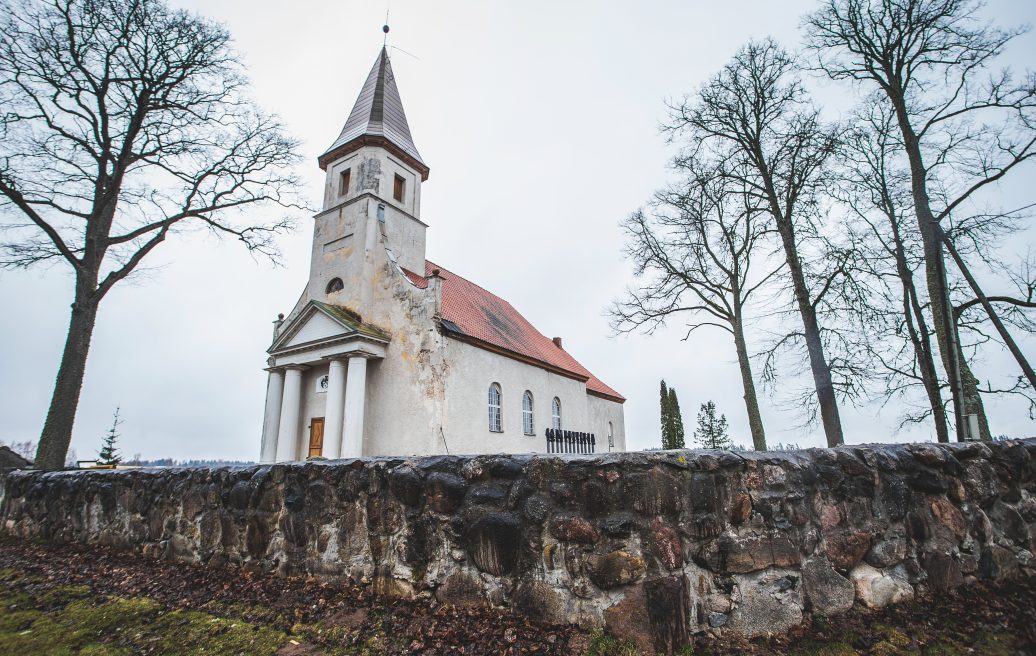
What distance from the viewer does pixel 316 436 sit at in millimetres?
17672

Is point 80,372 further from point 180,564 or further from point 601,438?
point 601,438

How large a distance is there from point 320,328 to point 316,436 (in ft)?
12.6

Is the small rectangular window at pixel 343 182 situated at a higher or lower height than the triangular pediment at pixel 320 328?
higher

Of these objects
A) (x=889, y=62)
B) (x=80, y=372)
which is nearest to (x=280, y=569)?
(x=80, y=372)

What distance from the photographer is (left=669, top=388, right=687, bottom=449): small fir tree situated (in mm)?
33259

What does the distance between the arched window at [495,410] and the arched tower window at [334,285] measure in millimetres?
6897

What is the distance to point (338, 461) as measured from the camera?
486 cm

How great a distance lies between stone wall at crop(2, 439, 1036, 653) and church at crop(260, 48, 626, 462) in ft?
34.7

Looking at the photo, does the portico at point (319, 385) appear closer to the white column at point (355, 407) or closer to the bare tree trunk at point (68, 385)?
the white column at point (355, 407)

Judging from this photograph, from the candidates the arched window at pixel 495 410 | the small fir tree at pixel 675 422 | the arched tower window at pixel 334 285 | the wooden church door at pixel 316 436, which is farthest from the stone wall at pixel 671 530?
the small fir tree at pixel 675 422

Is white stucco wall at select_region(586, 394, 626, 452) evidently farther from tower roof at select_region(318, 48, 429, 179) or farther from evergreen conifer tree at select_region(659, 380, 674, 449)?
tower roof at select_region(318, 48, 429, 179)

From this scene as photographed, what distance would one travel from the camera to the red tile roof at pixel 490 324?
1816cm

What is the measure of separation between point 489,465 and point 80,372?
43.8 feet

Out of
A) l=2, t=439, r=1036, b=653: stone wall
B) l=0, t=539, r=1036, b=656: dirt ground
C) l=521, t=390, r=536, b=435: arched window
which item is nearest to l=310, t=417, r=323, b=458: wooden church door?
l=521, t=390, r=536, b=435: arched window
